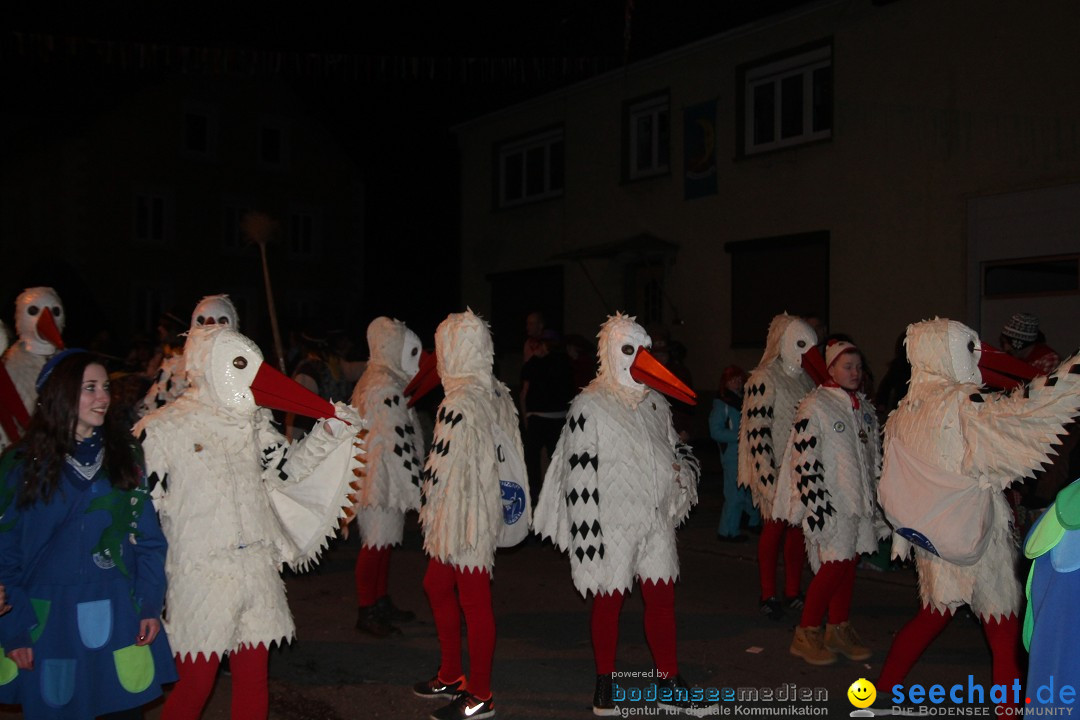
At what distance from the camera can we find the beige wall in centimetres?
1223

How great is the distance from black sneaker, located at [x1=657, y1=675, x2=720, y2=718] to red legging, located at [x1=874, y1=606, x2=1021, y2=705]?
2.92 ft

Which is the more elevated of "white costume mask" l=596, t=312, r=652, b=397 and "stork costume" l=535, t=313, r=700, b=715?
"white costume mask" l=596, t=312, r=652, b=397

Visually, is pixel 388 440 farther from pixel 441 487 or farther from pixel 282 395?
pixel 282 395

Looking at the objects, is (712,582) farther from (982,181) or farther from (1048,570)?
(982,181)

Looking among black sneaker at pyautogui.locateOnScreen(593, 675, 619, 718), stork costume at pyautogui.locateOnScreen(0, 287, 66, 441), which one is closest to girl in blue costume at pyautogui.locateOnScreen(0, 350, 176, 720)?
black sneaker at pyautogui.locateOnScreen(593, 675, 619, 718)

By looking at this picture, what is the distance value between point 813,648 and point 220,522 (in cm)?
369

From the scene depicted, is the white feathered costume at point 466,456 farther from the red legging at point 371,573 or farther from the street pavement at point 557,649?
the red legging at point 371,573

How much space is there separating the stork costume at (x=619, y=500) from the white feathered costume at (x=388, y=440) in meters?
1.57

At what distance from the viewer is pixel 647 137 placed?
1780 centimetres

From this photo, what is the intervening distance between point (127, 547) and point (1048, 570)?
310 cm

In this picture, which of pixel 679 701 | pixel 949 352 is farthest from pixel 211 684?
pixel 949 352

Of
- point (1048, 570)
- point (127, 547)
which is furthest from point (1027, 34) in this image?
point (127, 547)

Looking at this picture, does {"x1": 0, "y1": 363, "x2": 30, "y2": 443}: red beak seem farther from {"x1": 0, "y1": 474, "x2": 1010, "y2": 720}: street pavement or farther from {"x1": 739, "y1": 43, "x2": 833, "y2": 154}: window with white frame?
{"x1": 739, "y1": 43, "x2": 833, "y2": 154}: window with white frame

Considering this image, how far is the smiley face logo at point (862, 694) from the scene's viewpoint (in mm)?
5062
